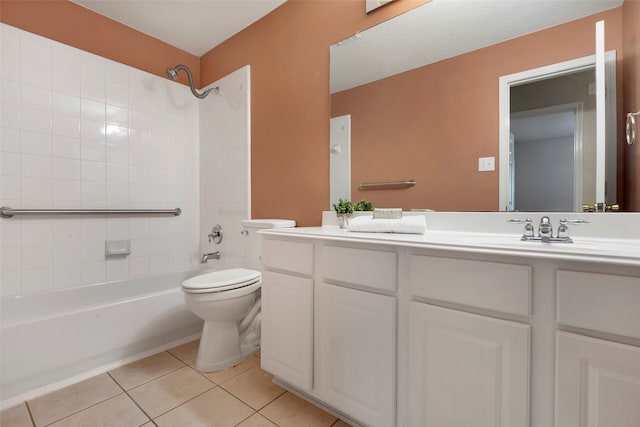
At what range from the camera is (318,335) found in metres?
1.16

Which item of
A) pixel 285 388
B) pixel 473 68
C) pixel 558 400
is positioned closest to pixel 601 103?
pixel 473 68

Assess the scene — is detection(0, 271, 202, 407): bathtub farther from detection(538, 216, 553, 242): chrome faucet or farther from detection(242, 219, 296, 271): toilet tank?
detection(538, 216, 553, 242): chrome faucet

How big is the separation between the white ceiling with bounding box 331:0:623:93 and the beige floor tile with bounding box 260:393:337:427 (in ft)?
→ 5.59

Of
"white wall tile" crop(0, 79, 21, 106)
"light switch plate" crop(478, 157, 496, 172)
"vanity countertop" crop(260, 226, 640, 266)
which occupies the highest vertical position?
"white wall tile" crop(0, 79, 21, 106)

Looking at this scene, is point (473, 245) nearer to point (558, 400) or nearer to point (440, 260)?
point (440, 260)

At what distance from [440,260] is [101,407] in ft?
5.34

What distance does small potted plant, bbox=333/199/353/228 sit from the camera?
153 cm

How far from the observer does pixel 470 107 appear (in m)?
1.25

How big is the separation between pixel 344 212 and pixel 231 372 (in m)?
1.10

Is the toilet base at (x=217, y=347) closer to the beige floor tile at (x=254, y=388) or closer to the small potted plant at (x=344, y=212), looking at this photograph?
the beige floor tile at (x=254, y=388)

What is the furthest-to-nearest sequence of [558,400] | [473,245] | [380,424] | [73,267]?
1. [73,267]
2. [380,424]
3. [473,245]
4. [558,400]

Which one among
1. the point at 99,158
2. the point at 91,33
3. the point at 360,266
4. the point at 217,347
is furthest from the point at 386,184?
the point at 91,33

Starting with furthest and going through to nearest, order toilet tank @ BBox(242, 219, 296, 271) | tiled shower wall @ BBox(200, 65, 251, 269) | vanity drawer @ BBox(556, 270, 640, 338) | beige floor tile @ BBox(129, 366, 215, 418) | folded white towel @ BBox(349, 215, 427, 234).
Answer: tiled shower wall @ BBox(200, 65, 251, 269), toilet tank @ BBox(242, 219, 296, 271), beige floor tile @ BBox(129, 366, 215, 418), folded white towel @ BBox(349, 215, 427, 234), vanity drawer @ BBox(556, 270, 640, 338)

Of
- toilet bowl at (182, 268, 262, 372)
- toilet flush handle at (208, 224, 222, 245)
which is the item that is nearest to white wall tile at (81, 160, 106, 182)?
toilet flush handle at (208, 224, 222, 245)
